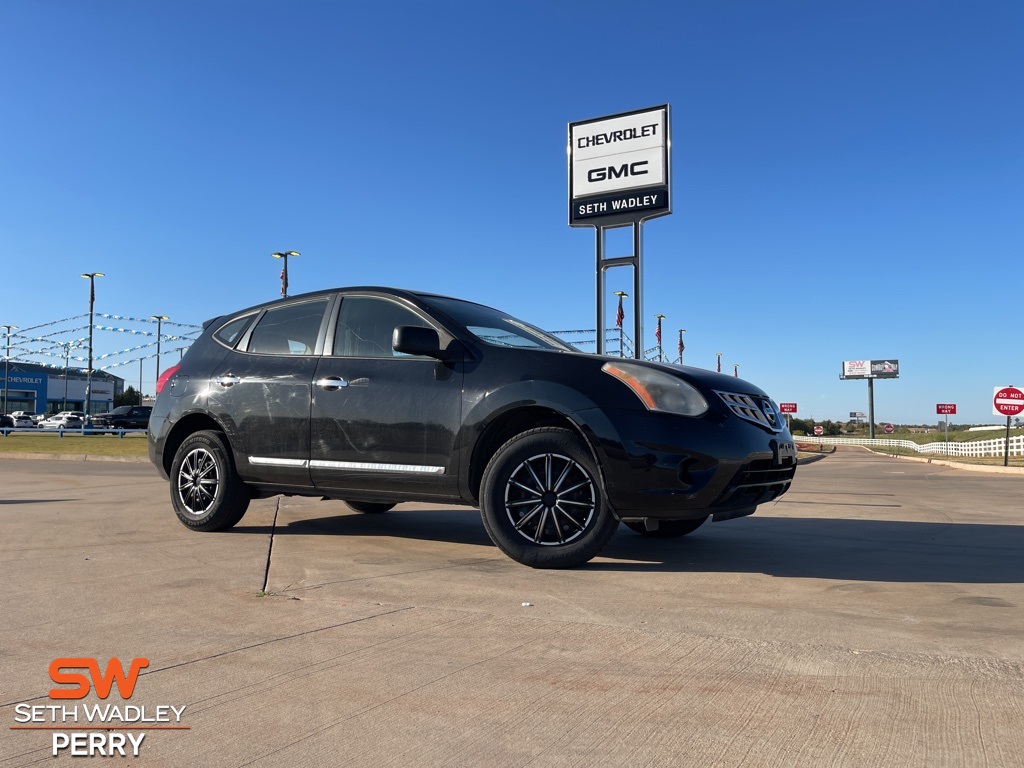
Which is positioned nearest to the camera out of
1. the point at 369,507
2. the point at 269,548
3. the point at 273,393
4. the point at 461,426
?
the point at 461,426

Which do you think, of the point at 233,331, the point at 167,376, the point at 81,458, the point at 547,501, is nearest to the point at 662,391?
the point at 547,501

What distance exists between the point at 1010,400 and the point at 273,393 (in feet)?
77.5

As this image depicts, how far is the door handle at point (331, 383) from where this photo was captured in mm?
5406

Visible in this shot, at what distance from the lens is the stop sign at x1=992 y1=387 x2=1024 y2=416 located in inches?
902

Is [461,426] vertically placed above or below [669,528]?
above

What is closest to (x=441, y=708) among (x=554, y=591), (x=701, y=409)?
(x=554, y=591)

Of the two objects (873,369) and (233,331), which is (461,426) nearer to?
(233,331)

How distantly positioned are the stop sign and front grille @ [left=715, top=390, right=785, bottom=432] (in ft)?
70.8

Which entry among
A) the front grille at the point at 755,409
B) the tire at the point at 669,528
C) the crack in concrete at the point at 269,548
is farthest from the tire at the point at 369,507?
the front grille at the point at 755,409

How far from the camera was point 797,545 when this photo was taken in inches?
226

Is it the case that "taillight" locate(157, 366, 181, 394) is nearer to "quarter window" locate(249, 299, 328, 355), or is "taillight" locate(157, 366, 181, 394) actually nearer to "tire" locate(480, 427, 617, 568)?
"quarter window" locate(249, 299, 328, 355)

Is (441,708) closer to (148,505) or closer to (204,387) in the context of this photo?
(204,387)

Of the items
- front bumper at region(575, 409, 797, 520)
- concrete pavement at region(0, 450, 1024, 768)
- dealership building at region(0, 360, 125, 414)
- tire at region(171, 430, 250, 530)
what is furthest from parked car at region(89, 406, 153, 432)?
front bumper at region(575, 409, 797, 520)

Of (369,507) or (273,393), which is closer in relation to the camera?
(273,393)
